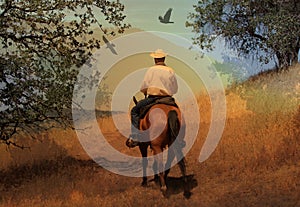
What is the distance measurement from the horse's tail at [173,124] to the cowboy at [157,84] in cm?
78

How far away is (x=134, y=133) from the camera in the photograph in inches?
534

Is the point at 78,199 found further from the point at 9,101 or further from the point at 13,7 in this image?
the point at 13,7

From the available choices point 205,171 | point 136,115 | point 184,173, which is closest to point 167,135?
point 184,173

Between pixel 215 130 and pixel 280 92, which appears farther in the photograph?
pixel 280 92

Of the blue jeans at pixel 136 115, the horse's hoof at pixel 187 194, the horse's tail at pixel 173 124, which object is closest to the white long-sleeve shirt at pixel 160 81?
the blue jeans at pixel 136 115

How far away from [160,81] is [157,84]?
113 millimetres

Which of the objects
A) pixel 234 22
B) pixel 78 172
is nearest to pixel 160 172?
pixel 78 172

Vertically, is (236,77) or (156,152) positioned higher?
(236,77)

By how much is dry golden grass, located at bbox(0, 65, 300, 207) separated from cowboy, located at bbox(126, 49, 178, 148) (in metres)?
2.27

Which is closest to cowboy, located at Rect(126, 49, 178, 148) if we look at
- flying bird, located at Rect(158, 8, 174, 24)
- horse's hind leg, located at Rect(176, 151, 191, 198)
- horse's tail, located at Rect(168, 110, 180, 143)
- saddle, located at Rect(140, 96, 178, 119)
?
saddle, located at Rect(140, 96, 178, 119)

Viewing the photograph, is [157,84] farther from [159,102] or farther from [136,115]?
[136,115]

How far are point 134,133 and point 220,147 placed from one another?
4841 mm

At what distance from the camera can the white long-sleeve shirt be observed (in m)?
13.0

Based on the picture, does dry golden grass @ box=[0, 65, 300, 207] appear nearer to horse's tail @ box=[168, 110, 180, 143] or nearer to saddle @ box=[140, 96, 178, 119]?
horse's tail @ box=[168, 110, 180, 143]
